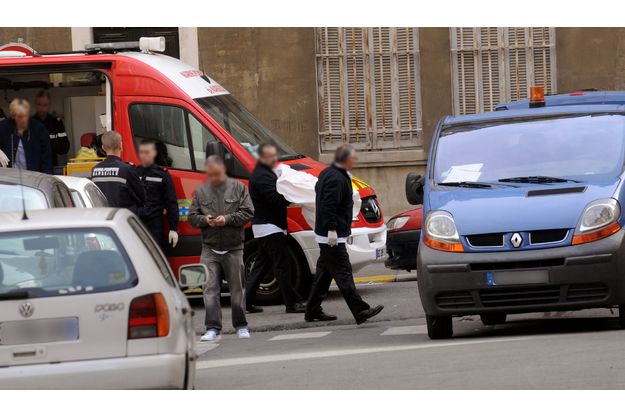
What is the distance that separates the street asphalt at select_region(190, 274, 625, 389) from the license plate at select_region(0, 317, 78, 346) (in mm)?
2242

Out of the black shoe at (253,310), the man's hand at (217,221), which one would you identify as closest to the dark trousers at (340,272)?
the man's hand at (217,221)

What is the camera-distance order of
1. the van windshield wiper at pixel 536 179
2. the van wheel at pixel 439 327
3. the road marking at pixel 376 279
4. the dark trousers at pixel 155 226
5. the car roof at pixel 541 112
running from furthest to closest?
the road marking at pixel 376 279, the dark trousers at pixel 155 226, the car roof at pixel 541 112, the van windshield wiper at pixel 536 179, the van wheel at pixel 439 327

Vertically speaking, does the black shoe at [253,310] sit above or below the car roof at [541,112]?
below

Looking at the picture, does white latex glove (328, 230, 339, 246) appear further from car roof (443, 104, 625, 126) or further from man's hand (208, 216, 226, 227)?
car roof (443, 104, 625, 126)

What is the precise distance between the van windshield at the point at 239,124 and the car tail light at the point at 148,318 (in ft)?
24.7

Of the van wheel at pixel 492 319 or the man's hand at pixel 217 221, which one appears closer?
the man's hand at pixel 217 221

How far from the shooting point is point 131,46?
15.6 metres

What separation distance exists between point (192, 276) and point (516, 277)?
3.10 metres

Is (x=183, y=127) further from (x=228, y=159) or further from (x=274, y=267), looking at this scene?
(x=274, y=267)

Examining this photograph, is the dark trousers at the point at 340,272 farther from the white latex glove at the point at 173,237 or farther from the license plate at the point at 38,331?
the license plate at the point at 38,331

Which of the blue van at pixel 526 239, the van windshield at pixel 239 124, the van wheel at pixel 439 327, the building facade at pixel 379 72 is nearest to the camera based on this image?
the blue van at pixel 526 239

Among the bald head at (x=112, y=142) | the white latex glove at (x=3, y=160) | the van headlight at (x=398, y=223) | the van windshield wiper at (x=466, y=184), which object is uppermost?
the bald head at (x=112, y=142)

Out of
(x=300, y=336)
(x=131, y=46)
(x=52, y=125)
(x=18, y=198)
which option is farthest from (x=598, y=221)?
(x=52, y=125)

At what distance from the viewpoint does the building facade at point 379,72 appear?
23.2 meters
